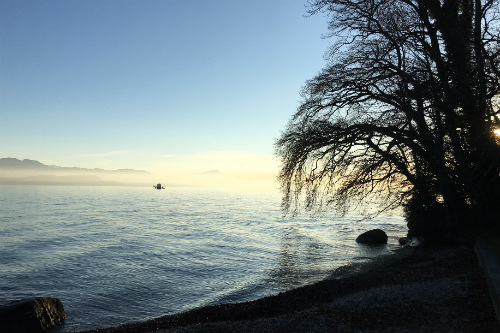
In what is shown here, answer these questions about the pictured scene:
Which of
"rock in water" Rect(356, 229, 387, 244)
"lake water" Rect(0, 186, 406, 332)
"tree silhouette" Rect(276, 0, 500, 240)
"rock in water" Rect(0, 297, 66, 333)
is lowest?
"lake water" Rect(0, 186, 406, 332)

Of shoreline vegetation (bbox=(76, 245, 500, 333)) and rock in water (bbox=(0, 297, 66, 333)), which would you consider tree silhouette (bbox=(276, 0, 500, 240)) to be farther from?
rock in water (bbox=(0, 297, 66, 333))

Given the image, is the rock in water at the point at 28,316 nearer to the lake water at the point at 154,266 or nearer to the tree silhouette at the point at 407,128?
the lake water at the point at 154,266

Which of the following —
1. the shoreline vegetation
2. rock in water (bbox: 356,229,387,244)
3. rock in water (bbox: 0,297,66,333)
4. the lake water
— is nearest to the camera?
the shoreline vegetation

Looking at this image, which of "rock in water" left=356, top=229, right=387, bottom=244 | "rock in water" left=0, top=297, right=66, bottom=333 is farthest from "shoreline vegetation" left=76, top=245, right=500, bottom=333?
"rock in water" left=356, top=229, right=387, bottom=244

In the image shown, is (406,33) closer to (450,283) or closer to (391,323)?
(450,283)

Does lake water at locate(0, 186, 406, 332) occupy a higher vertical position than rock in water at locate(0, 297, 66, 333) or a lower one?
lower

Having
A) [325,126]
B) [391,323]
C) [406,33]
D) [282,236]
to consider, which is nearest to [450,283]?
[391,323]

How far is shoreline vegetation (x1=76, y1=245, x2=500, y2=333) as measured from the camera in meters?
8.07

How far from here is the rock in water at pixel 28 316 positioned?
11.0 metres

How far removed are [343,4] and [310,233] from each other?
78.3 ft

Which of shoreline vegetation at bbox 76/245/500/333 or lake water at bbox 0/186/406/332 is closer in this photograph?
shoreline vegetation at bbox 76/245/500/333

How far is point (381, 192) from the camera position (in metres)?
19.3

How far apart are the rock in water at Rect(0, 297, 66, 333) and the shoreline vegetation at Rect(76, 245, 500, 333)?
Answer: 194cm

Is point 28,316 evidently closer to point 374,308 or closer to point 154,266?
point 154,266
